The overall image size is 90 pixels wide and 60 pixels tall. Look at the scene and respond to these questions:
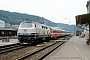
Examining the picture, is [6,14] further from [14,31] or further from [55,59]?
[55,59]

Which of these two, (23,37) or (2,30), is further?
(2,30)

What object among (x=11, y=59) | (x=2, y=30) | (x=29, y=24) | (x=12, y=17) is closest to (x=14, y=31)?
(x=2, y=30)

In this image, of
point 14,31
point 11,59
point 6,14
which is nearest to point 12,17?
Result: point 6,14

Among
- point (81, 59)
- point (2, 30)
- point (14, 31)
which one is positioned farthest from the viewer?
point (14, 31)

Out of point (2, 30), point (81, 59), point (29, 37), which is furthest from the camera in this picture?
point (2, 30)

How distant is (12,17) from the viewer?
17262cm

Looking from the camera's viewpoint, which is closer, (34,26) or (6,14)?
(34,26)

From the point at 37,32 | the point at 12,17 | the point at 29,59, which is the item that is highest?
the point at 12,17

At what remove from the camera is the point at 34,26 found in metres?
22.9

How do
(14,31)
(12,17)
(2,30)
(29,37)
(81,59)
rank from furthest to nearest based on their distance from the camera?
1. (12,17)
2. (14,31)
3. (2,30)
4. (29,37)
5. (81,59)

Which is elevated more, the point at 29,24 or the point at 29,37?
the point at 29,24

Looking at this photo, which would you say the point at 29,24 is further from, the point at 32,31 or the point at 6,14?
the point at 6,14

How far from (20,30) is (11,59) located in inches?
458

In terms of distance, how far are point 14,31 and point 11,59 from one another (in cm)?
5748
